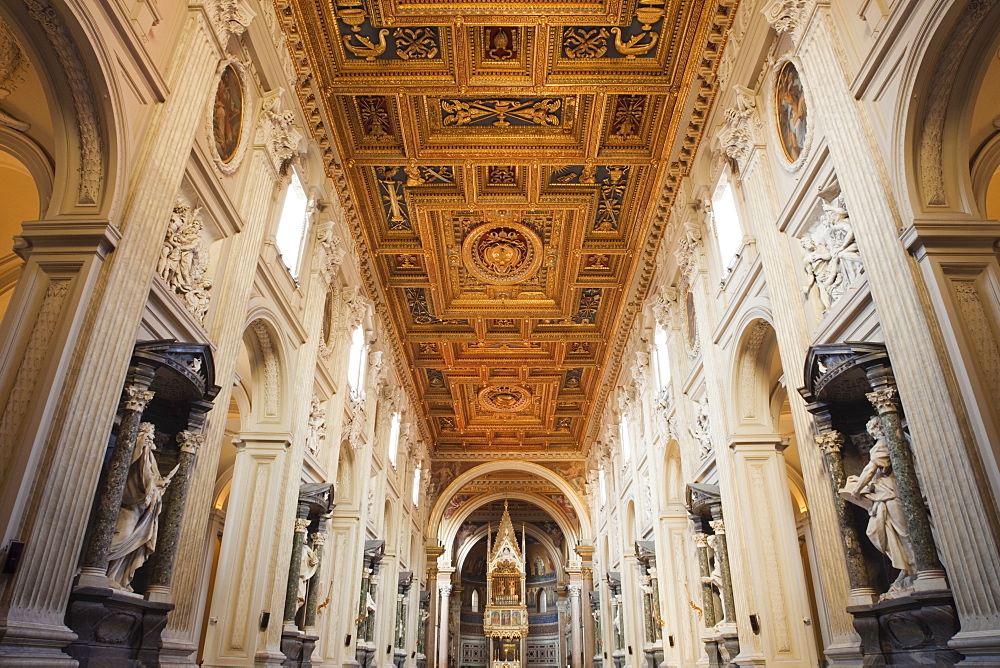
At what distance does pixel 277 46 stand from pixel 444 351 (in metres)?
13.5

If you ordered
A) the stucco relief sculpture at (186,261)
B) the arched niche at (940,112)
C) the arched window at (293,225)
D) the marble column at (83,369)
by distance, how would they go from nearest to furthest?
the marble column at (83,369)
the arched niche at (940,112)
the stucco relief sculpture at (186,261)
the arched window at (293,225)

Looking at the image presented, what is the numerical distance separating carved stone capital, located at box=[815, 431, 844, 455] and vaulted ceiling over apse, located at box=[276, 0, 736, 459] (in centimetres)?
670

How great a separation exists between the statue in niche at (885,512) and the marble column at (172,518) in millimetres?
6819

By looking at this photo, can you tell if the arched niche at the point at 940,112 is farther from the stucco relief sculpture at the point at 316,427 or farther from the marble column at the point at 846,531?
the stucco relief sculpture at the point at 316,427

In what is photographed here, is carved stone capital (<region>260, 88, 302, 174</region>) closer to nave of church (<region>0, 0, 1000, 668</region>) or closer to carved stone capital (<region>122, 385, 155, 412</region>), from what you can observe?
nave of church (<region>0, 0, 1000, 668</region>)

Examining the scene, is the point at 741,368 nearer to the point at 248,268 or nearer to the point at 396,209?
the point at 248,268

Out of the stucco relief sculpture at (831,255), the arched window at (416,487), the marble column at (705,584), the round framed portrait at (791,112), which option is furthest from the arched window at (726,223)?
the arched window at (416,487)

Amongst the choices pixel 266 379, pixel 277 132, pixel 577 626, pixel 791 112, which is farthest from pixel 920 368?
pixel 577 626

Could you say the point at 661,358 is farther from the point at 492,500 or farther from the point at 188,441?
the point at 492,500

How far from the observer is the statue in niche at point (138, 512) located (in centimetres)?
683

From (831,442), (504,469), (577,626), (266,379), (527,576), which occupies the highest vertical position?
(504,469)

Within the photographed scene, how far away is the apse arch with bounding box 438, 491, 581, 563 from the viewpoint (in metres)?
33.4

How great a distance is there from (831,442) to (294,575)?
8.34 metres

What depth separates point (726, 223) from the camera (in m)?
12.1
